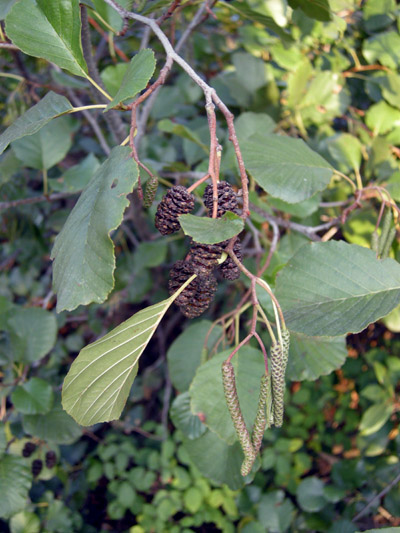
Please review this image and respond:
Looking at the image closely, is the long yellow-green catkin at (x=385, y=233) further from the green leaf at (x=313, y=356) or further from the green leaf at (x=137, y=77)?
the green leaf at (x=137, y=77)

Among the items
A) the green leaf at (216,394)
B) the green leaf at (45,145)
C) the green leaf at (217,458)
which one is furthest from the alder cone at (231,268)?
the green leaf at (45,145)

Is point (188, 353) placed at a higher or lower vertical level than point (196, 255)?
lower

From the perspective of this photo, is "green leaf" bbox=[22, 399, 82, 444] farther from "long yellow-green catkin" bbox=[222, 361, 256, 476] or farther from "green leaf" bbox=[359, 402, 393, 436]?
"green leaf" bbox=[359, 402, 393, 436]

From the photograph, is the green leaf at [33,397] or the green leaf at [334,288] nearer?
the green leaf at [334,288]

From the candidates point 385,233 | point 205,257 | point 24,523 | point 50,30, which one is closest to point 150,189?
point 205,257

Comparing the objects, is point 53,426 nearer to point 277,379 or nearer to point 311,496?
point 277,379

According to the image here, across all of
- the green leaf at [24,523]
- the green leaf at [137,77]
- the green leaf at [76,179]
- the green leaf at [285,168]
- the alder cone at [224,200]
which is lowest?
the green leaf at [24,523]

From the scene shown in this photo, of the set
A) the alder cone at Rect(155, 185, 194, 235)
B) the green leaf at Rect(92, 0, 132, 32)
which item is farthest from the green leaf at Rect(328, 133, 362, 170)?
the alder cone at Rect(155, 185, 194, 235)
